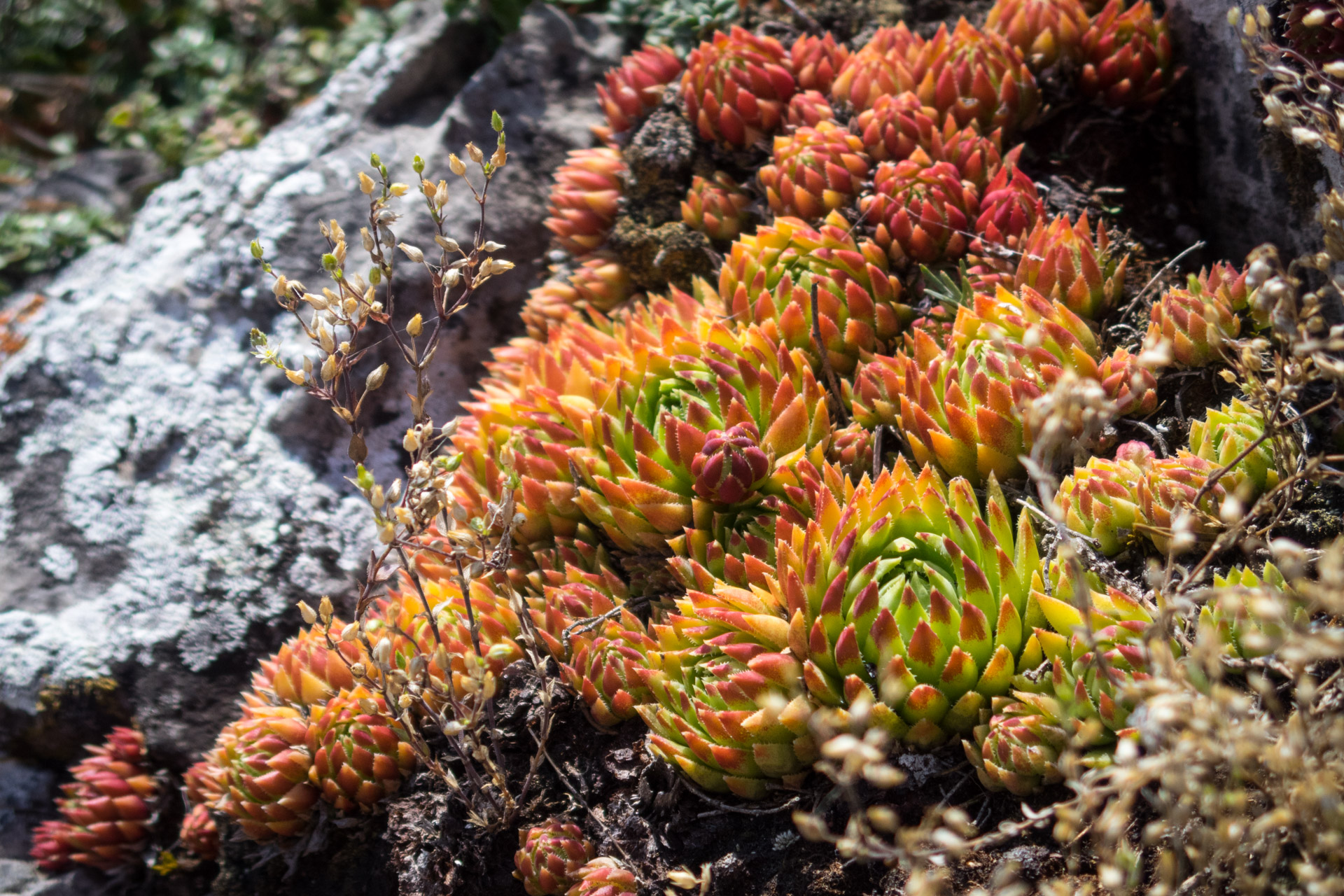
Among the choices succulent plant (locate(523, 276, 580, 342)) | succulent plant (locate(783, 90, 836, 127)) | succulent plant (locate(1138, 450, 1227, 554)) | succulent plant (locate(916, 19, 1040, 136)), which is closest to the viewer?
succulent plant (locate(1138, 450, 1227, 554))

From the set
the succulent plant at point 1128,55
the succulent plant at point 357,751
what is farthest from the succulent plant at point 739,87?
the succulent plant at point 357,751

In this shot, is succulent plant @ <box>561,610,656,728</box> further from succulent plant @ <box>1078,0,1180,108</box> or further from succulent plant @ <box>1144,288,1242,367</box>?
succulent plant @ <box>1078,0,1180,108</box>

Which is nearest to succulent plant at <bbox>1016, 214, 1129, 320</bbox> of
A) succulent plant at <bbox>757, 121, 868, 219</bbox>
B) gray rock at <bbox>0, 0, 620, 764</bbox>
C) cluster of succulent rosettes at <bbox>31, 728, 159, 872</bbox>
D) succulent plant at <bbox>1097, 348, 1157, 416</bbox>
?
succulent plant at <bbox>1097, 348, 1157, 416</bbox>

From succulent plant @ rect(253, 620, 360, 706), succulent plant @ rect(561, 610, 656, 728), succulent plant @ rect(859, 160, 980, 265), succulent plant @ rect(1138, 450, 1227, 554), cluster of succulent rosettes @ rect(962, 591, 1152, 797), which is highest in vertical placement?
succulent plant @ rect(859, 160, 980, 265)

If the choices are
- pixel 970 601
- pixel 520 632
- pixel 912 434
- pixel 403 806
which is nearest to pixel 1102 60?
pixel 912 434

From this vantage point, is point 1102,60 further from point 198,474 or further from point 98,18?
point 98,18

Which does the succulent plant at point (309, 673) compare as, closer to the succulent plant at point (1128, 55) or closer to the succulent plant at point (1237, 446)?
the succulent plant at point (1237, 446)

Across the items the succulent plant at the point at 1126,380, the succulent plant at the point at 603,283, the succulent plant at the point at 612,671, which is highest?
the succulent plant at the point at 1126,380
